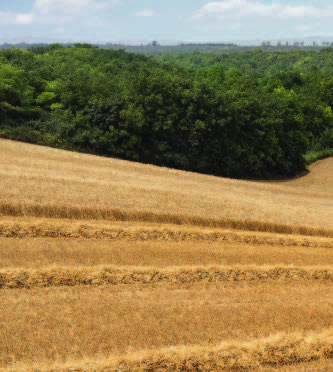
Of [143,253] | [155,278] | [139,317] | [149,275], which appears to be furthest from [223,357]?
[143,253]

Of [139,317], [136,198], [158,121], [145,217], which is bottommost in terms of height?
[139,317]

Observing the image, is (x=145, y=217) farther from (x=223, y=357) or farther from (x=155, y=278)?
(x=223, y=357)

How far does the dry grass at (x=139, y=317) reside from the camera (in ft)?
28.7

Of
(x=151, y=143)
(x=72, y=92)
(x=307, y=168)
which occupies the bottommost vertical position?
(x=307, y=168)

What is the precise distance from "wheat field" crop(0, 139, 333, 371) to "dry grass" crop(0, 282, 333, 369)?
1.3 inches

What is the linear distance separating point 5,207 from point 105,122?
25.3 m

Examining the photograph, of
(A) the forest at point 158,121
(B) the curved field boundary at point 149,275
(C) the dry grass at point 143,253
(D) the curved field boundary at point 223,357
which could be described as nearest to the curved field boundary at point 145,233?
(C) the dry grass at point 143,253

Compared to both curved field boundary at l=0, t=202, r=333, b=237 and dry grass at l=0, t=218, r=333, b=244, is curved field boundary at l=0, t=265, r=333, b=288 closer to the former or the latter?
dry grass at l=0, t=218, r=333, b=244

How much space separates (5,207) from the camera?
15.4m

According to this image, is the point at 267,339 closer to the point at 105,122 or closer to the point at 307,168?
the point at 105,122

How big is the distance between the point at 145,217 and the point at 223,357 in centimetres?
868

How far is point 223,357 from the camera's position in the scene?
8.78 meters

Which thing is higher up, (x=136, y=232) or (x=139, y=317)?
(x=136, y=232)

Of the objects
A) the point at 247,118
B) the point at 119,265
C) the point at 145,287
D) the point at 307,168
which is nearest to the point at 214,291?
the point at 145,287
